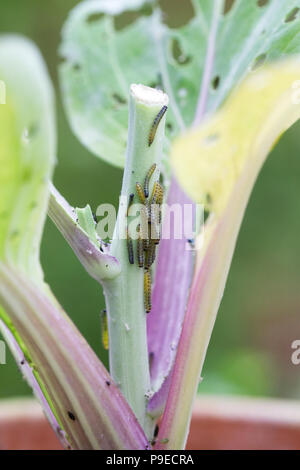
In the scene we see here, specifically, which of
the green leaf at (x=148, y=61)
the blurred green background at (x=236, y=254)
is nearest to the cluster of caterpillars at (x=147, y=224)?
the green leaf at (x=148, y=61)

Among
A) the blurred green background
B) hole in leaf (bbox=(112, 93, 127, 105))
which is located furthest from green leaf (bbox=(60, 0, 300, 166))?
the blurred green background

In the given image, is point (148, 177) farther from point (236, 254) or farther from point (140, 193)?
point (236, 254)

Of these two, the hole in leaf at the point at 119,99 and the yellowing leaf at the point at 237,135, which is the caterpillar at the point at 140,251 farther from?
the hole in leaf at the point at 119,99

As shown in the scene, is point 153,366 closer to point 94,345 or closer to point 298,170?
point 94,345

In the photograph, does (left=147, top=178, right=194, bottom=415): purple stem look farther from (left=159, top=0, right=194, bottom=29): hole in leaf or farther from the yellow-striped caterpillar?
(left=159, top=0, right=194, bottom=29): hole in leaf

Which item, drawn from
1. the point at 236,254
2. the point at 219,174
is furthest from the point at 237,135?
the point at 236,254

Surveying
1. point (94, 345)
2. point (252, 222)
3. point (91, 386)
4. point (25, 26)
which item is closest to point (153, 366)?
point (91, 386)
